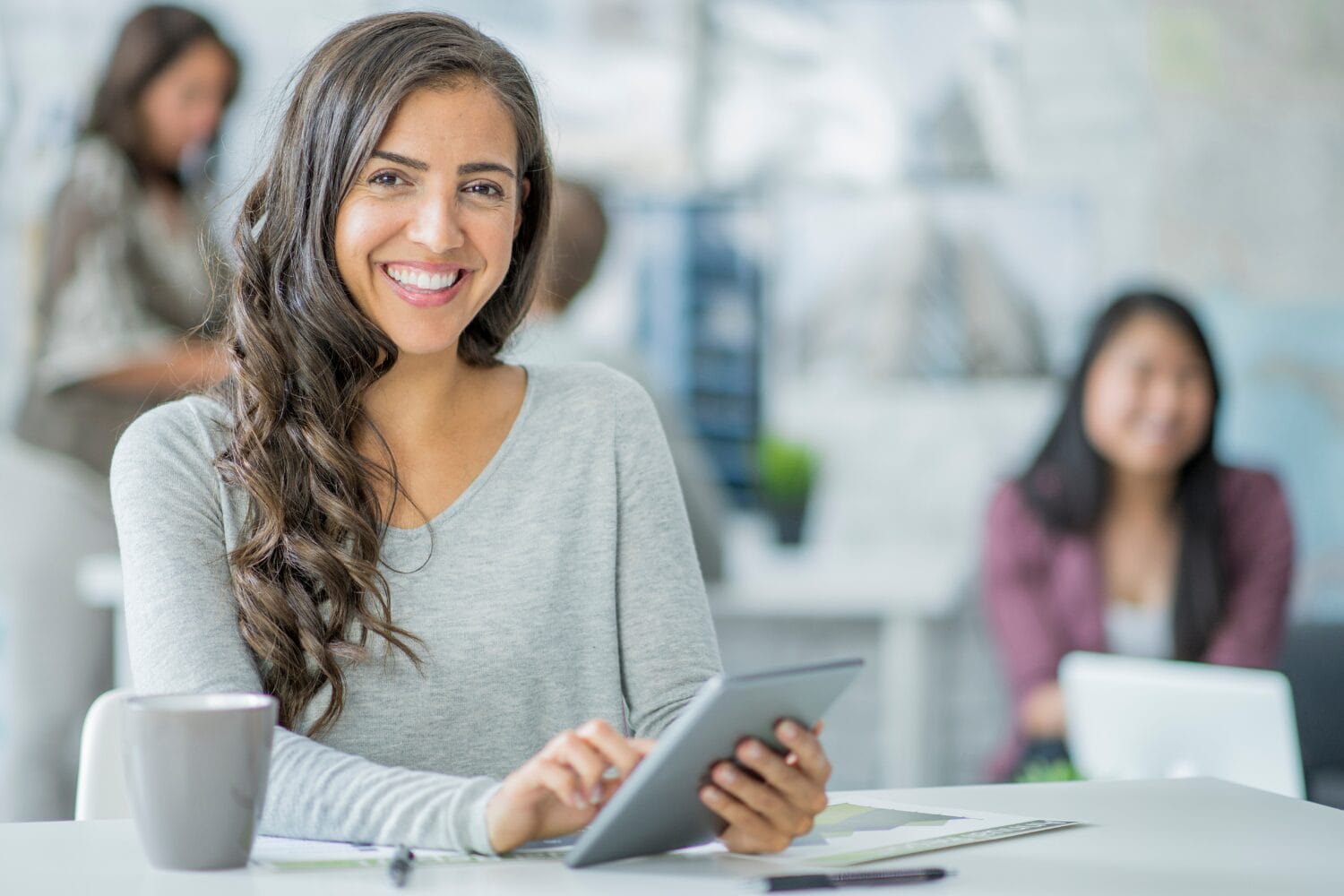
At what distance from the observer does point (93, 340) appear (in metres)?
3.24

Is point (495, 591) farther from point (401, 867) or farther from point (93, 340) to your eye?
point (93, 340)

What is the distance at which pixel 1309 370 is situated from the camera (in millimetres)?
3582

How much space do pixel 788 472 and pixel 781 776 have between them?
2556 millimetres

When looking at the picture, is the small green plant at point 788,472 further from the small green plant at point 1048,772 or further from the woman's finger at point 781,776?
the woman's finger at point 781,776

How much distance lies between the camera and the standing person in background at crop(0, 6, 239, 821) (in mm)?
3211

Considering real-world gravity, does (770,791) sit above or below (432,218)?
below

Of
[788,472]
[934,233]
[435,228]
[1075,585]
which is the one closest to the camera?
[435,228]

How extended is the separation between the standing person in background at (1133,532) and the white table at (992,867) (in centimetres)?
211

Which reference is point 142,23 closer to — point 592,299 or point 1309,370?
point 592,299

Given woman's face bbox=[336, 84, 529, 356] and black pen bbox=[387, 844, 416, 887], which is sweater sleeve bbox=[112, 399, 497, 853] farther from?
woman's face bbox=[336, 84, 529, 356]

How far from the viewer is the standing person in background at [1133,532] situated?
3.07 meters

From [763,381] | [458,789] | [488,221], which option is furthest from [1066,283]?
[458,789]

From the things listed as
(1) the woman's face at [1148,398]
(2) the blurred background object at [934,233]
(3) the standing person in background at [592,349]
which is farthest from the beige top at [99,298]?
(1) the woman's face at [1148,398]

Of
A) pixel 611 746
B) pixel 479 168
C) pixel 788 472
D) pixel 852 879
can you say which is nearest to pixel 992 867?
pixel 852 879
